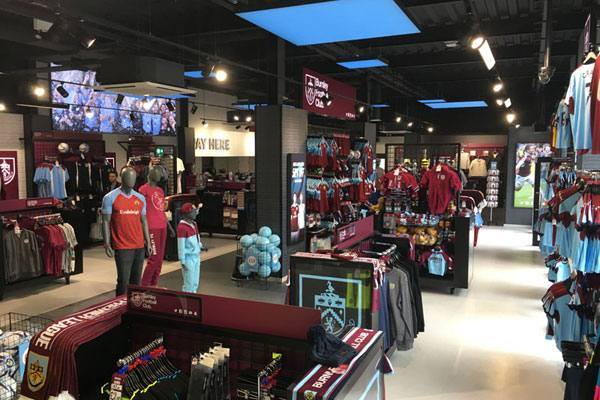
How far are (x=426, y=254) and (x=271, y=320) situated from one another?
5.64 m

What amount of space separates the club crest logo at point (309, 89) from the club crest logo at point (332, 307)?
5.78 m

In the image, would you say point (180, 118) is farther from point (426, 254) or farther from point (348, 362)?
point (348, 362)

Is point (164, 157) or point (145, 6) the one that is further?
point (164, 157)

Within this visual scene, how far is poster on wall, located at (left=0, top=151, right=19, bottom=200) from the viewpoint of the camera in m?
10.3

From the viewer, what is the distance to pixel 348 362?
1834 millimetres

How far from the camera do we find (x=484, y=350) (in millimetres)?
5078

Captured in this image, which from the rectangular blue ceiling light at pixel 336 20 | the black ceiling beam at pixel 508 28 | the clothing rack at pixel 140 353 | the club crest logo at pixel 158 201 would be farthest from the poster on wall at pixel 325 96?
the clothing rack at pixel 140 353

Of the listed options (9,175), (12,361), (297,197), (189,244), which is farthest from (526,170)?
(12,361)

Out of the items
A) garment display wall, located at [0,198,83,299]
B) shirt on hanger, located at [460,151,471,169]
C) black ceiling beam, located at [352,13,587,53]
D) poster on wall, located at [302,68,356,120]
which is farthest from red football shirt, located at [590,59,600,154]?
shirt on hanger, located at [460,151,471,169]

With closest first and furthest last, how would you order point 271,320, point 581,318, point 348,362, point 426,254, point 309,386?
point 309,386 → point 348,362 → point 271,320 → point 581,318 → point 426,254

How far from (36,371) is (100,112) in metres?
11.4

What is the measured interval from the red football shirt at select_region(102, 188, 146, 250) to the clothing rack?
3.49 meters

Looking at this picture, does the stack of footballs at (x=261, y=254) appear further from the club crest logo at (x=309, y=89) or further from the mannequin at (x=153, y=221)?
the club crest logo at (x=309, y=89)

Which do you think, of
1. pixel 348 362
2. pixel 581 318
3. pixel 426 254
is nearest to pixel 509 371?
pixel 581 318
